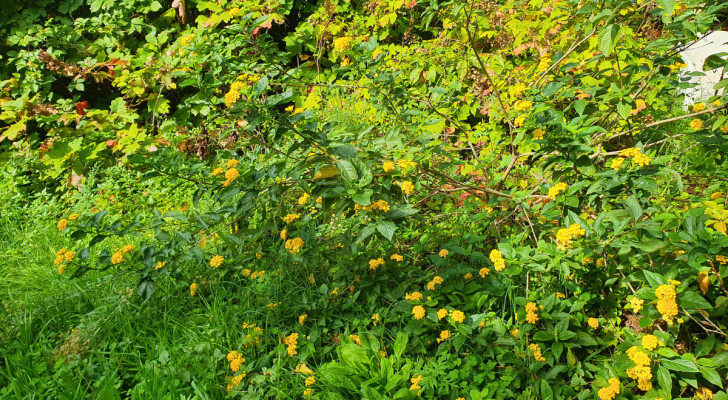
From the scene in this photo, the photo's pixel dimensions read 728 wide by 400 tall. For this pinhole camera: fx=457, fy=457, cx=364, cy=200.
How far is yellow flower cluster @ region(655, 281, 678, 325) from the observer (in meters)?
1.25

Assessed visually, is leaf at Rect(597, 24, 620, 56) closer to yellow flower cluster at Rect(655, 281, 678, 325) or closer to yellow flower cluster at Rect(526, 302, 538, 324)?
yellow flower cluster at Rect(655, 281, 678, 325)

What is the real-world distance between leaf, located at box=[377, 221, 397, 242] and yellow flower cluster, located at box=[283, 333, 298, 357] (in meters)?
0.54

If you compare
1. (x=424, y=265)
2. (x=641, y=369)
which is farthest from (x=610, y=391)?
(x=424, y=265)

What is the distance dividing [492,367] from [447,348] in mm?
162

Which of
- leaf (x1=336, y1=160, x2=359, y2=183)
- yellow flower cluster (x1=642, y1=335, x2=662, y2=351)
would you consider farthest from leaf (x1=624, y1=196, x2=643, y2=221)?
leaf (x1=336, y1=160, x2=359, y2=183)

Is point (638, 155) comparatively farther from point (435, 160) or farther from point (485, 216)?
point (435, 160)

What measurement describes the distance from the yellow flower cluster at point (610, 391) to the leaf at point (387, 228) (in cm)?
77

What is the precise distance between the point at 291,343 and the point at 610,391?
1045 millimetres

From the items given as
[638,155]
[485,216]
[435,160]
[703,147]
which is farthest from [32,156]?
[703,147]

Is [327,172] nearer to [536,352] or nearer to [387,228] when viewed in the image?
[387,228]

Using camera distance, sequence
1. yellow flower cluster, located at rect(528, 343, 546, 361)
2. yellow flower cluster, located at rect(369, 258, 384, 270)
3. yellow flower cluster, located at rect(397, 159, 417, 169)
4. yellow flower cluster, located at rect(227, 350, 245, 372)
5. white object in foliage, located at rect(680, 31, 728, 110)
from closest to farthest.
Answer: yellow flower cluster, located at rect(528, 343, 546, 361) → yellow flower cluster, located at rect(227, 350, 245, 372) → yellow flower cluster, located at rect(397, 159, 417, 169) → yellow flower cluster, located at rect(369, 258, 384, 270) → white object in foliage, located at rect(680, 31, 728, 110)

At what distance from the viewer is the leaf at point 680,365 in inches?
50.1

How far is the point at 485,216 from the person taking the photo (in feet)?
6.29

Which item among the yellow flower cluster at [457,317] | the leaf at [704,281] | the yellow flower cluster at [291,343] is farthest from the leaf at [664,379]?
the yellow flower cluster at [291,343]
